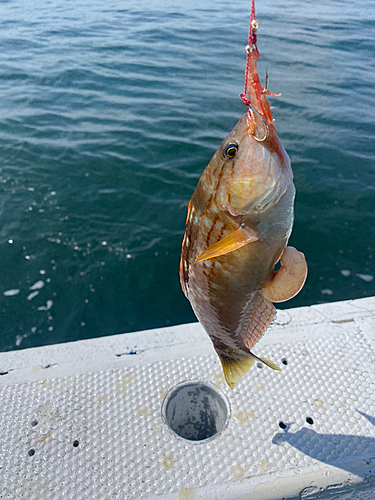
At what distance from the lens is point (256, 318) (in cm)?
223

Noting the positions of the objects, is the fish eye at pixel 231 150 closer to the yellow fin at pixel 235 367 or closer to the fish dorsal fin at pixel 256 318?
the fish dorsal fin at pixel 256 318

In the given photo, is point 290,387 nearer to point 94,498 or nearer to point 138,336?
point 138,336

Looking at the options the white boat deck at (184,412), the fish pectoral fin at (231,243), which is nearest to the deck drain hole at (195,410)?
the white boat deck at (184,412)

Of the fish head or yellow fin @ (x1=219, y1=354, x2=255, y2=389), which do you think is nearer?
the fish head

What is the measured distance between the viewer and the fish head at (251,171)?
1.61 m

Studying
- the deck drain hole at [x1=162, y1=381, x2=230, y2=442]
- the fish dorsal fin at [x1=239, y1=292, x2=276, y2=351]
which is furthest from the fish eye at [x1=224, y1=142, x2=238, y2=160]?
the deck drain hole at [x1=162, y1=381, x2=230, y2=442]

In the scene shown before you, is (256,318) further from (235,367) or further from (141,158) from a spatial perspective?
(141,158)

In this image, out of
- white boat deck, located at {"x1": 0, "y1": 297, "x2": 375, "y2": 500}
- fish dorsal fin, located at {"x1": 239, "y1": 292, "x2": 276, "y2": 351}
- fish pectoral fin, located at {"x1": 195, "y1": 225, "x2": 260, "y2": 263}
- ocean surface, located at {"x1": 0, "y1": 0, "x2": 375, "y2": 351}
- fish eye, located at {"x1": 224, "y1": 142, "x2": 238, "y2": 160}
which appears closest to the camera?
fish pectoral fin, located at {"x1": 195, "y1": 225, "x2": 260, "y2": 263}

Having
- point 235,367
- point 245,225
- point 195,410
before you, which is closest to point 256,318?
point 235,367

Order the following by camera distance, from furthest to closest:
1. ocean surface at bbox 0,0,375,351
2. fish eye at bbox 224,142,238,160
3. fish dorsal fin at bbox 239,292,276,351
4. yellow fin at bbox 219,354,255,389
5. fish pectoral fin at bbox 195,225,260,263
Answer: ocean surface at bbox 0,0,375,351, yellow fin at bbox 219,354,255,389, fish dorsal fin at bbox 239,292,276,351, fish eye at bbox 224,142,238,160, fish pectoral fin at bbox 195,225,260,263

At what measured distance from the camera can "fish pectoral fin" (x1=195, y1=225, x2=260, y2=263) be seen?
1.53 m

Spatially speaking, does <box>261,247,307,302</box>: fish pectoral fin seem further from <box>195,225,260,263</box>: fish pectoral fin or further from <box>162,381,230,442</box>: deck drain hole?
<box>162,381,230,442</box>: deck drain hole

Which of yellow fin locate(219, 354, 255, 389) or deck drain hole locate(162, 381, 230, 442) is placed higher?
yellow fin locate(219, 354, 255, 389)

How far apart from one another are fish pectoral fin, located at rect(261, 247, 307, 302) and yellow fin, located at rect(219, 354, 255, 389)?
72cm
